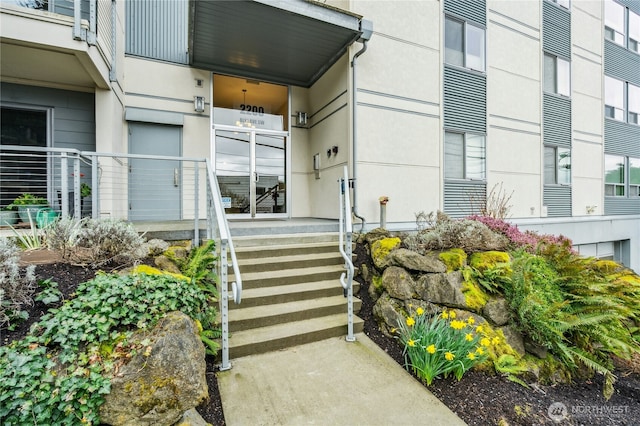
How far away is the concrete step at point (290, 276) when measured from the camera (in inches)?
141

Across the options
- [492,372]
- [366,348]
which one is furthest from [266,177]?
[492,372]

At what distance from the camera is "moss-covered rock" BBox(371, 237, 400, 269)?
4.05 metres

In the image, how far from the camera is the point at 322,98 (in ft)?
21.9

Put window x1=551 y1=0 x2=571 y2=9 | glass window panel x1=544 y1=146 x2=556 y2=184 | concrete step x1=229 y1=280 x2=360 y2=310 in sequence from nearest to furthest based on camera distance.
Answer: concrete step x1=229 y1=280 x2=360 y2=310 → glass window panel x1=544 y1=146 x2=556 y2=184 → window x1=551 y1=0 x2=571 y2=9

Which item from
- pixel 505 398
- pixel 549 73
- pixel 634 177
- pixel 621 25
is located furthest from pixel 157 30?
pixel 634 177

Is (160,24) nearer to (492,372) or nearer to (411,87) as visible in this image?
(411,87)

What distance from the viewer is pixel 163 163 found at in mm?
6066

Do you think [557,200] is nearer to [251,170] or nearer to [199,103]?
[251,170]

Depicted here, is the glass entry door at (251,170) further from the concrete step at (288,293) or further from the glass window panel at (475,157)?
the glass window panel at (475,157)

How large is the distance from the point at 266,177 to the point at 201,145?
63.8 inches

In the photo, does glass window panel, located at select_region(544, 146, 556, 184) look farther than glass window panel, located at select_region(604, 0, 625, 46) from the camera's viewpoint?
No

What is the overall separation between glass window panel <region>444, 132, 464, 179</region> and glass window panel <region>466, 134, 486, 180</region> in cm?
17

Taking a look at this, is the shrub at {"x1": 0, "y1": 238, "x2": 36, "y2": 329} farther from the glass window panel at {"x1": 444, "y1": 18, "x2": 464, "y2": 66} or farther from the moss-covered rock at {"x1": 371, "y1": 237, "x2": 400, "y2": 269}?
the glass window panel at {"x1": 444, "y1": 18, "x2": 464, "y2": 66}

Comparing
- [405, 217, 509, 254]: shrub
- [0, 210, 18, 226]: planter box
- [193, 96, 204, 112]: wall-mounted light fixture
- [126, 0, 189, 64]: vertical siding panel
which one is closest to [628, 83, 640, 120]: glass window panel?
[405, 217, 509, 254]: shrub
